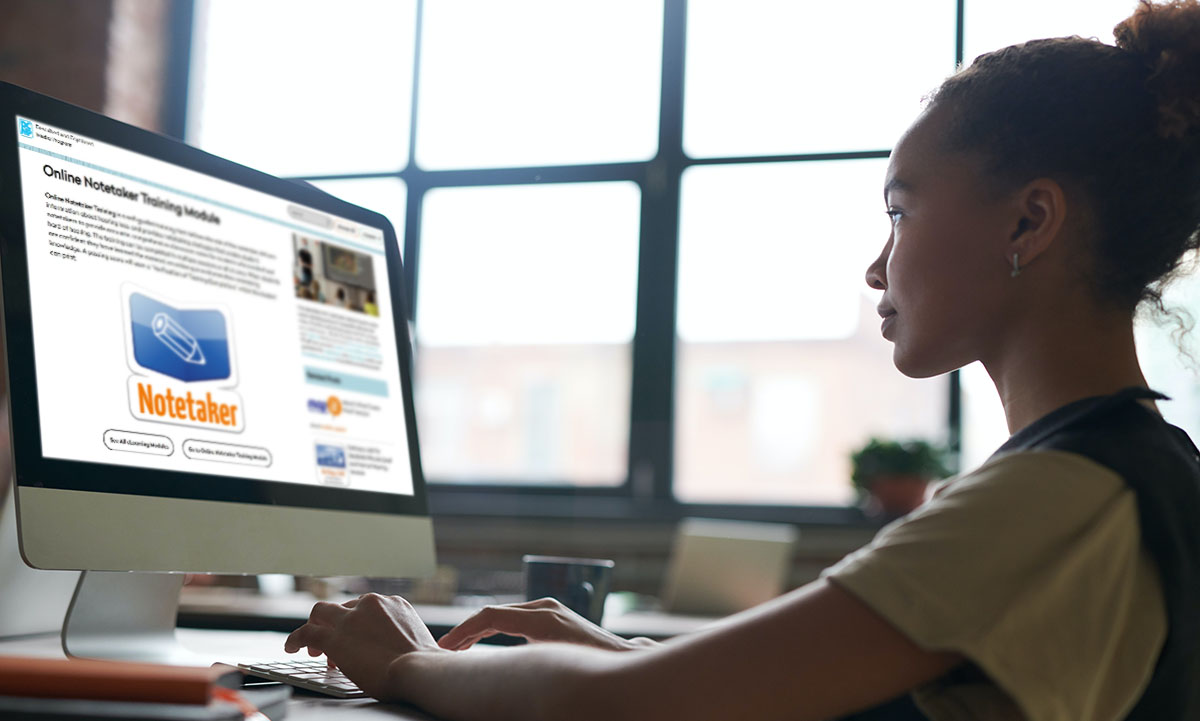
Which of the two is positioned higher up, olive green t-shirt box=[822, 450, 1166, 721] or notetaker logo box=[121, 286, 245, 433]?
notetaker logo box=[121, 286, 245, 433]

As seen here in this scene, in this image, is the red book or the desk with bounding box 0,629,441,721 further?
the desk with bounding box 0,629,441,721

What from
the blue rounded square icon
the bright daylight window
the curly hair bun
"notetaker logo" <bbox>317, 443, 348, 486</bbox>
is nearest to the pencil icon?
the blue rounded square icon

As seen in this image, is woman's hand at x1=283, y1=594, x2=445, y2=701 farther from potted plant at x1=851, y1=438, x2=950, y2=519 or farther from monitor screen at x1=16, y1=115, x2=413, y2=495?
potted plant at x1=851, y1=438, x2=950, y2=519

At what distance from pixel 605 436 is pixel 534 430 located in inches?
12.5

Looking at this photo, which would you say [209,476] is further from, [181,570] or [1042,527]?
[1042,527]

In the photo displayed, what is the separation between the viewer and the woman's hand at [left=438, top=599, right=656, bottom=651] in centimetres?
84

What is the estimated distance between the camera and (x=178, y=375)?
3.10 feet

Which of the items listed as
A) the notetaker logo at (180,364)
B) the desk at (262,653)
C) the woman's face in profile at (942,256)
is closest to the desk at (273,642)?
the desk at (262,653)

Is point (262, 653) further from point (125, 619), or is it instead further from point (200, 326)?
point (200, 326)

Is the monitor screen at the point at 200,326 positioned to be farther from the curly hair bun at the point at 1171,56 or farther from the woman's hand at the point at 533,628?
the curly hair bun at the point at 1171,56

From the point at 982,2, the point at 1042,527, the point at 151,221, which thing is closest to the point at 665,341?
the point at 982,2

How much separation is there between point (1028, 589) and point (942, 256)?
1.15ft

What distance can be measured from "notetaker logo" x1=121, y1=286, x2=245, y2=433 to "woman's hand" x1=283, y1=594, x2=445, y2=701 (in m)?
0.23

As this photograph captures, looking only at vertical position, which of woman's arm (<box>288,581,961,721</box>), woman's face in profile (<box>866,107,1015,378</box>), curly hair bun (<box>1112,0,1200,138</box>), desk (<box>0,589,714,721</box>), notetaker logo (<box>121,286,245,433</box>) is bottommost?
desk (<box>0,589,714,721</box>)
